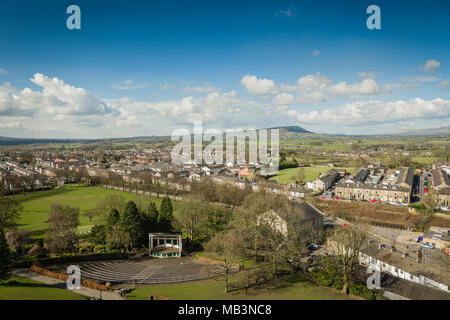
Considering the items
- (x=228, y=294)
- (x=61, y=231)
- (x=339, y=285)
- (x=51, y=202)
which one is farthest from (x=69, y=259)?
(x=51, y=202)

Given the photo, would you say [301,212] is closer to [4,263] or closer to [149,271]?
[149,271]

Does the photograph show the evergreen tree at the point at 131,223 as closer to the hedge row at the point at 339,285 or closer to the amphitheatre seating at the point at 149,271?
the amphitheatre seating at the point at 149,271

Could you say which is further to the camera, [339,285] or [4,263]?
[339,285]

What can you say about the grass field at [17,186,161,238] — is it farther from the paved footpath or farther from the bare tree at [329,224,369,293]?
the bare tree at [329,224,369,293]

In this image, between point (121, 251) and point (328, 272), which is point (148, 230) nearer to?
point (121, 251)

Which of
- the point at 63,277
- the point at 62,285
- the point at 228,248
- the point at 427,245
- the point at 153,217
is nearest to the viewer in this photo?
the point at 62,285
